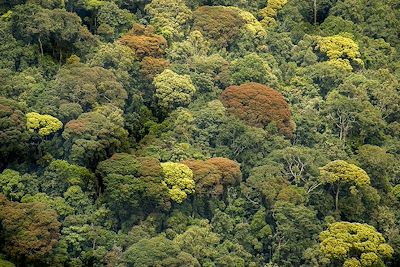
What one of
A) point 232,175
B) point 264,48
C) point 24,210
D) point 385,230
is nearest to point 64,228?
point 24,210

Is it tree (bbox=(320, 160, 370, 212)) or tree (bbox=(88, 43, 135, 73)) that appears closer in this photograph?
tree (bbox=(320, 160, 370, 212))

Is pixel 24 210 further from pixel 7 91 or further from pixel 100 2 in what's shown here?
pixel 100 2

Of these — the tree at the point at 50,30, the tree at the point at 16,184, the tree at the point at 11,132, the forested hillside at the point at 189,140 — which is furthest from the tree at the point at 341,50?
the tree at the point at 16,184

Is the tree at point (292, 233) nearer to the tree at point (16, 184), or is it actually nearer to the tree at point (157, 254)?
the tree at point (157, 254)

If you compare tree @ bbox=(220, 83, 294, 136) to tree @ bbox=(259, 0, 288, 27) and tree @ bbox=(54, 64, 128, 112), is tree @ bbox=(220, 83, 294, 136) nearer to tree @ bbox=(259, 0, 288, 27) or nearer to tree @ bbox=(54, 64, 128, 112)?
tree @ bbox=(54, 64, 128, 112)

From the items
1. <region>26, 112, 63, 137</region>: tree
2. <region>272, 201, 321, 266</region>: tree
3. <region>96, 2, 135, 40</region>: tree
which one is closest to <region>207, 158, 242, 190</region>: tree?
<region>272, 201, 321, 266</region>: tree

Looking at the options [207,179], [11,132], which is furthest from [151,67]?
[11,132]
